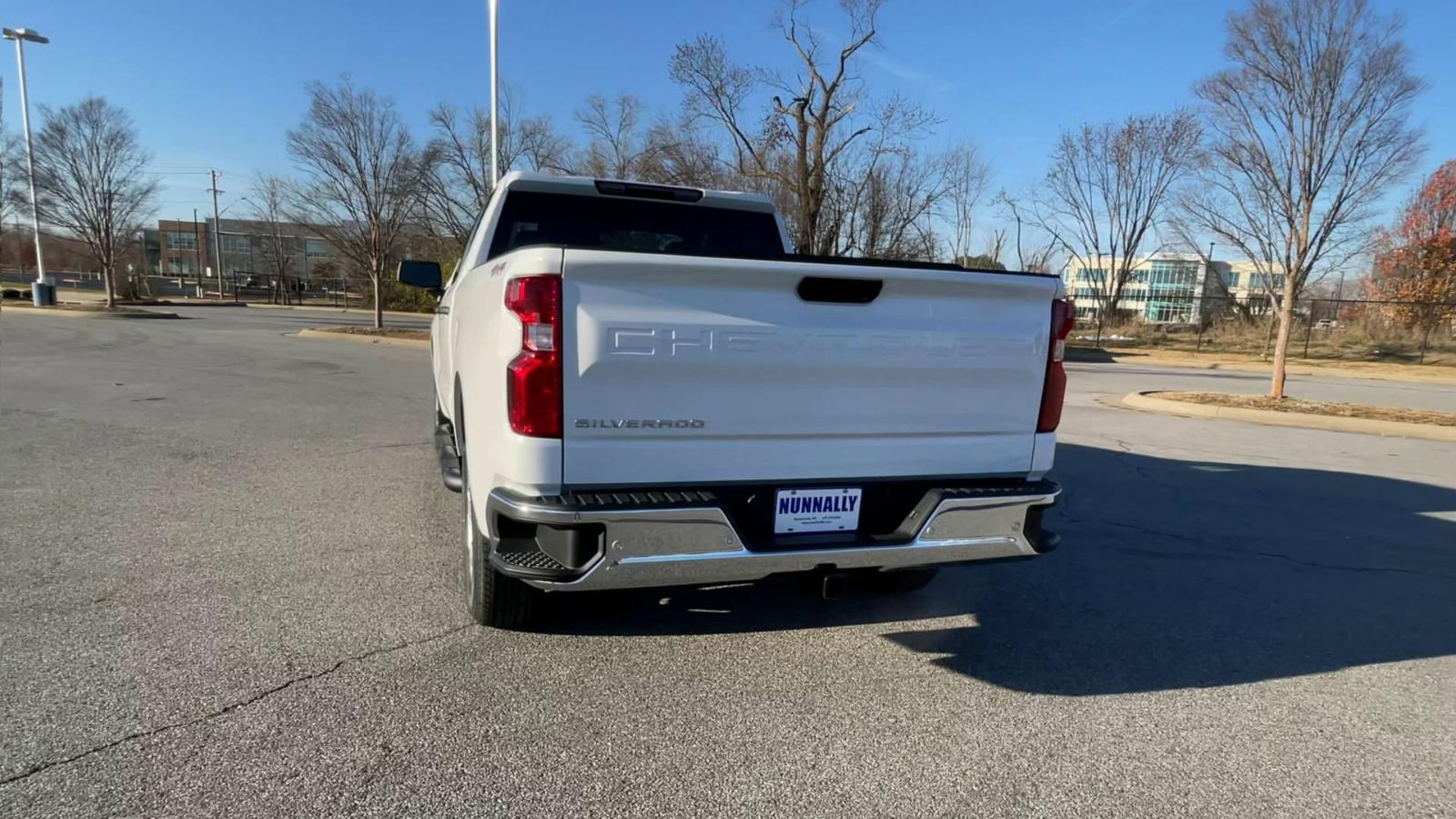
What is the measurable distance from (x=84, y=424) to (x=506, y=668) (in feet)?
24.7

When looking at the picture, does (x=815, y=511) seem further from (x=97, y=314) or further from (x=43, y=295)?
(x=43, y=295)

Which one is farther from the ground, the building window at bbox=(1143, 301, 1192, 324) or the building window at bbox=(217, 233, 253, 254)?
the building window at bbox=(217, 233, 253, 254)

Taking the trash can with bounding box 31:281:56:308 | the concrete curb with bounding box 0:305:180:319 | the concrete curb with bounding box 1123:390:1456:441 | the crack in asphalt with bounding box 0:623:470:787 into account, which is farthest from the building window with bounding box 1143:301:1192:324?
the trash can with bounding box 31:281:56:308

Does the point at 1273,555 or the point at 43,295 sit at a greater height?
the point at 43,295

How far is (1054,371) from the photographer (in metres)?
3.24

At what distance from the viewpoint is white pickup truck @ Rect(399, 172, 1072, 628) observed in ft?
8.52

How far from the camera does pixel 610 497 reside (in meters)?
2.67

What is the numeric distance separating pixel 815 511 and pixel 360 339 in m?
22.0

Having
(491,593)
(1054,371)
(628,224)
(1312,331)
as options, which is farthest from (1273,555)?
(1312,331)

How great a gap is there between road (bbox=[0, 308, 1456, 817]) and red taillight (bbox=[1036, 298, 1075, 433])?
3.67 ft

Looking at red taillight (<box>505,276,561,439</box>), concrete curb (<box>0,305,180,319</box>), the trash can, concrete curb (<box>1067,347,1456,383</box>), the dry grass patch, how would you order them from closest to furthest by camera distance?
red taillight (<box>505,276,561,439</box>), the dry grass patch, concrete curb (<box>1067,347,1456,383</box>), concrete curb (<box>0,305,180,319</box>), the trash can

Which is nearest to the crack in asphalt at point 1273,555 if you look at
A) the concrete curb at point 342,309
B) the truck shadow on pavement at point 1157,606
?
the truck shadow on pavement at point 1157,606

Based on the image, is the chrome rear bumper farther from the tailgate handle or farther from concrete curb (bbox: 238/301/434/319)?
concrete curb (bbox: 238/301/434/319)

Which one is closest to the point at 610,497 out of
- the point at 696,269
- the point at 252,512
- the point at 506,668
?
the point at 696,269
